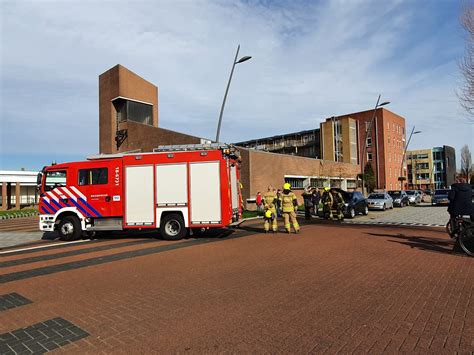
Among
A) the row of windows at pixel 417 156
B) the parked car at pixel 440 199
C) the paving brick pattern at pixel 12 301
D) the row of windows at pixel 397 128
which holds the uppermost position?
the row of windows at pixel 397 128

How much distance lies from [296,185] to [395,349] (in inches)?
Answer: 1275

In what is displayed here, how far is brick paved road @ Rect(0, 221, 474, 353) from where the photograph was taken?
3713 mm

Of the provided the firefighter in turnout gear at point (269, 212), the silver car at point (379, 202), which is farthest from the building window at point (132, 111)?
the firefighter in turnout gear at point (269, 212)

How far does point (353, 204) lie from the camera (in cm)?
1969

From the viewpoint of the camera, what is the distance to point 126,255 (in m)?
8.92

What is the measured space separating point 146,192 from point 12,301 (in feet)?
19.9

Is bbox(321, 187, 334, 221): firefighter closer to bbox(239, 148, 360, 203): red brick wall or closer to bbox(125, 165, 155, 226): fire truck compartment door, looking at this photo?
bbox(125, 165, 155, 226): fire truck compartment door

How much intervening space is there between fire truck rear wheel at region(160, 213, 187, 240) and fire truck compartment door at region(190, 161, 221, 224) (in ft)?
1.45

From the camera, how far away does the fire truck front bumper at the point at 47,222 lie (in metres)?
12.0

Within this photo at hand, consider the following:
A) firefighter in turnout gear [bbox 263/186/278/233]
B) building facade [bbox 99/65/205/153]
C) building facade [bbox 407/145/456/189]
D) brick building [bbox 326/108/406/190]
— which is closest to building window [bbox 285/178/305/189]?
building facade [bbox 99/65/205/153]

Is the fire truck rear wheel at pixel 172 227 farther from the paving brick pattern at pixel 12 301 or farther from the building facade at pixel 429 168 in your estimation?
the building facade at pixel 429 168

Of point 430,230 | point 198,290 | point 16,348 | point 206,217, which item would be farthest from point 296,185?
point 16,348

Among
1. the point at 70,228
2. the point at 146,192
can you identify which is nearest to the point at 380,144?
the point at 146,192

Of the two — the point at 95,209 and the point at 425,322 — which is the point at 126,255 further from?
the point at 425,322
